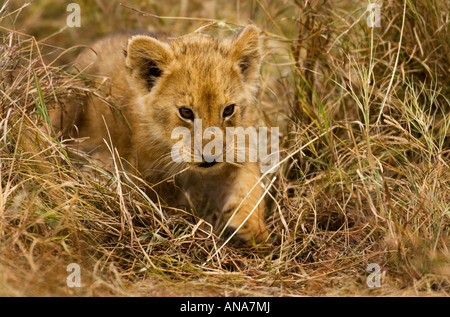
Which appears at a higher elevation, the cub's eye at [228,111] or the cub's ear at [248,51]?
the cub's ear at [248,51]

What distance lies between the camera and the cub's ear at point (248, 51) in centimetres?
438

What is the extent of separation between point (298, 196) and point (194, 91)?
1.13m

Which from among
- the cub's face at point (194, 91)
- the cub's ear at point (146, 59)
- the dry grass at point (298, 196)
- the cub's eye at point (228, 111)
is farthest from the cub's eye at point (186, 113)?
the dry grass at point (298, 196)

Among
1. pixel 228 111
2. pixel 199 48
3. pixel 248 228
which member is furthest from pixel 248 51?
pixel 248 228

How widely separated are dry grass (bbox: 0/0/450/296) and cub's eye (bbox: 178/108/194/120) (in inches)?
24.8

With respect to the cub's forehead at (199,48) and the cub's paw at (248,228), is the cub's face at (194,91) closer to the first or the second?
the cub's forehead at (199,48)

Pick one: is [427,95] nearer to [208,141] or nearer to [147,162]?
[208,141]

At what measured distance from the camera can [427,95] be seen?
4672mm

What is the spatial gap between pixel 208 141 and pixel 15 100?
1384 millimetres

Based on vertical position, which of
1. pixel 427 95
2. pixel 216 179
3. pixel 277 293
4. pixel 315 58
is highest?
pixel 315 58

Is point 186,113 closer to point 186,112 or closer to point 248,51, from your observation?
point 186,112

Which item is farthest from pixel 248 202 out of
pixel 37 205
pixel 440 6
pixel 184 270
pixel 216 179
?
pixel 440 6

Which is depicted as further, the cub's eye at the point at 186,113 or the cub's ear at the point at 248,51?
the cub's ear at the point at 248,51

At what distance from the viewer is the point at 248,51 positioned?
14.6ft
